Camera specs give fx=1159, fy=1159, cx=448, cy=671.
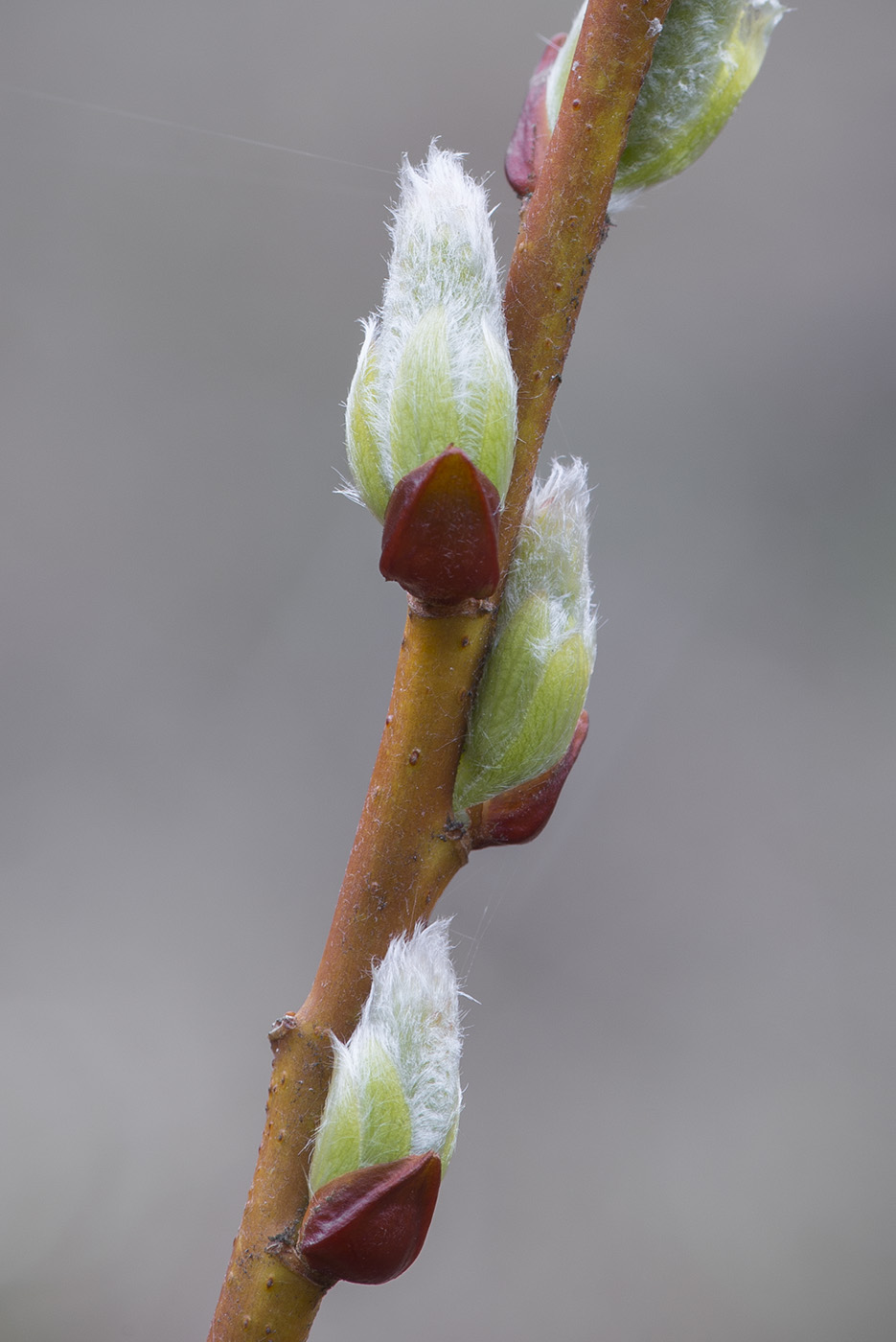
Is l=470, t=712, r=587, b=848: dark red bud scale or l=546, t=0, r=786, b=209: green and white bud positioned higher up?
l=546, t=0, r=786, b=209: green and white bud

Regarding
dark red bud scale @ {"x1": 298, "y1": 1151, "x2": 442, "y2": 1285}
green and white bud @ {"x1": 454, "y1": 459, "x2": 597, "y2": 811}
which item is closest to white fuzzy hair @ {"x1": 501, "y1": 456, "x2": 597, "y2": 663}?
green and white bud @ {"x1": 454, "y1": 459, "x2": 597, "y2": 811}

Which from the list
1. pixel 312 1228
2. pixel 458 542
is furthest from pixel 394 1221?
pixel 458 542

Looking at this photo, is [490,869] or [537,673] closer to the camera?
[537,673]

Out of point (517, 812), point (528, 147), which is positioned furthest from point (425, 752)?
point (528, 147)

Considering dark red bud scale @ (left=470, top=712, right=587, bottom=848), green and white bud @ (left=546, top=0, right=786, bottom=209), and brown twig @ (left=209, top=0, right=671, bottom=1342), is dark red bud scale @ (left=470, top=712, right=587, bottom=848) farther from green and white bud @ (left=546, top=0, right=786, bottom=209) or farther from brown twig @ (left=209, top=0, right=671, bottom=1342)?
green and white bud @ (left=546, top=0, right=786, bottom=209)

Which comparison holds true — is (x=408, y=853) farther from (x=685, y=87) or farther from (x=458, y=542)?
(x=685, y=87)

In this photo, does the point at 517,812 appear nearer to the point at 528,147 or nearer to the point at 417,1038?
the point at 417,1038
